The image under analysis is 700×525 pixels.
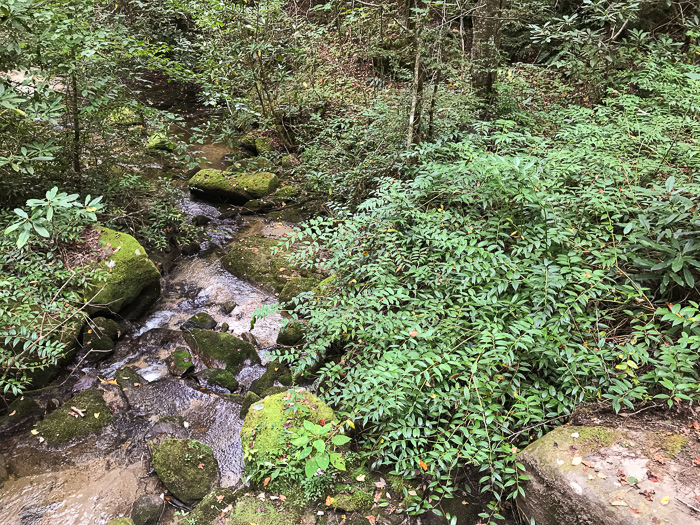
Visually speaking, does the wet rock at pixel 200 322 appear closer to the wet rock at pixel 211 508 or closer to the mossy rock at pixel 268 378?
the mossy rock at pixel 268 378

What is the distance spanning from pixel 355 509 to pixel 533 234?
3143 millimetres

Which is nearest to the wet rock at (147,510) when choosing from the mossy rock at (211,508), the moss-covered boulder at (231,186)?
the mossy rock at (211,508)

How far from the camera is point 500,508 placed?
2.98 metres

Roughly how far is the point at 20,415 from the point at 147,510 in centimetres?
225

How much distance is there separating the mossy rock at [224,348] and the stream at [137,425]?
0.16m

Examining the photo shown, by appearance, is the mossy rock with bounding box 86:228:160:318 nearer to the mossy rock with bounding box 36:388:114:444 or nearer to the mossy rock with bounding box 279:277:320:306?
the mossy rock with bounding box 36:388:114:444

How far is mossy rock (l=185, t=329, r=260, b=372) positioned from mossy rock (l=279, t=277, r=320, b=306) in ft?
3.48

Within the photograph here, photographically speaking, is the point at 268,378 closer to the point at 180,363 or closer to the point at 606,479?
the point at 180,363

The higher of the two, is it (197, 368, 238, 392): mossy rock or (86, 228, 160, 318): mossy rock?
(86, 228, 160, 318): mossy rock

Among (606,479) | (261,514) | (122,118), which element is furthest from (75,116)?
(606,479)

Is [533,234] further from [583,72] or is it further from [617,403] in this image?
[583,72]

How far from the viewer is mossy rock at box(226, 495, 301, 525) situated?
122 inches

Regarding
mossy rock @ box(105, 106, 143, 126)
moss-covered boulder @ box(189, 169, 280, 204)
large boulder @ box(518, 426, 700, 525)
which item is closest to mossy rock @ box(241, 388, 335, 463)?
large boulder @ box(518, 426, 700, 525)

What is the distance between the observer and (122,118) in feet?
22.8
